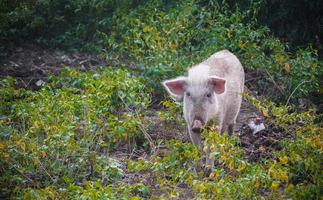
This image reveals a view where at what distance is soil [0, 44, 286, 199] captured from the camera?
7.68m

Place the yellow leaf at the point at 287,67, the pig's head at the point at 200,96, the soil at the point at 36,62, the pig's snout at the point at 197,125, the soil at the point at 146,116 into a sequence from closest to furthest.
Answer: the pig's snout at the point at 197,125, the pig's head at the point at 200,96, the soil at the point at 146,116, the yellow leaf at the point at 287,67, the soil at the point at 36,62

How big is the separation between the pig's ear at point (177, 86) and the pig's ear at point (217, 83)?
31 centimetres

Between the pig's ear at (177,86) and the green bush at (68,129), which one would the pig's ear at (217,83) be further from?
the green bush at (68,129)

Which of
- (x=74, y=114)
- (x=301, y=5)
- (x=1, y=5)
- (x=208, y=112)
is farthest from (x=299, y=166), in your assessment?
(x=1, y=5)

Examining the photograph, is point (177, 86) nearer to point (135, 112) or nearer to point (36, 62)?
point (135, 112)

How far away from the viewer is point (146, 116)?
8.76 m

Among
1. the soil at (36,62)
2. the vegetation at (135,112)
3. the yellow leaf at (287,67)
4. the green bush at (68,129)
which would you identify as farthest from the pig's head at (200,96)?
the soil at (36,62)

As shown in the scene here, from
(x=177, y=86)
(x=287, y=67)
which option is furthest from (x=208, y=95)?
(x=287, y=67)

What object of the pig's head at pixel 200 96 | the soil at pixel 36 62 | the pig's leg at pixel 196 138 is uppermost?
the pig's head at pixel 200 96

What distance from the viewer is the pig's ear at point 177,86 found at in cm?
786

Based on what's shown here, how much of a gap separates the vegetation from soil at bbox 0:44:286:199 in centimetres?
8

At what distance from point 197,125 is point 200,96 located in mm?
466

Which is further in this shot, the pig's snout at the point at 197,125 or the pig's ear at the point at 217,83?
the pig's ear at the point at 217,83

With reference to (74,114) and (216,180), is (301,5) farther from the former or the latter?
(216,180)
